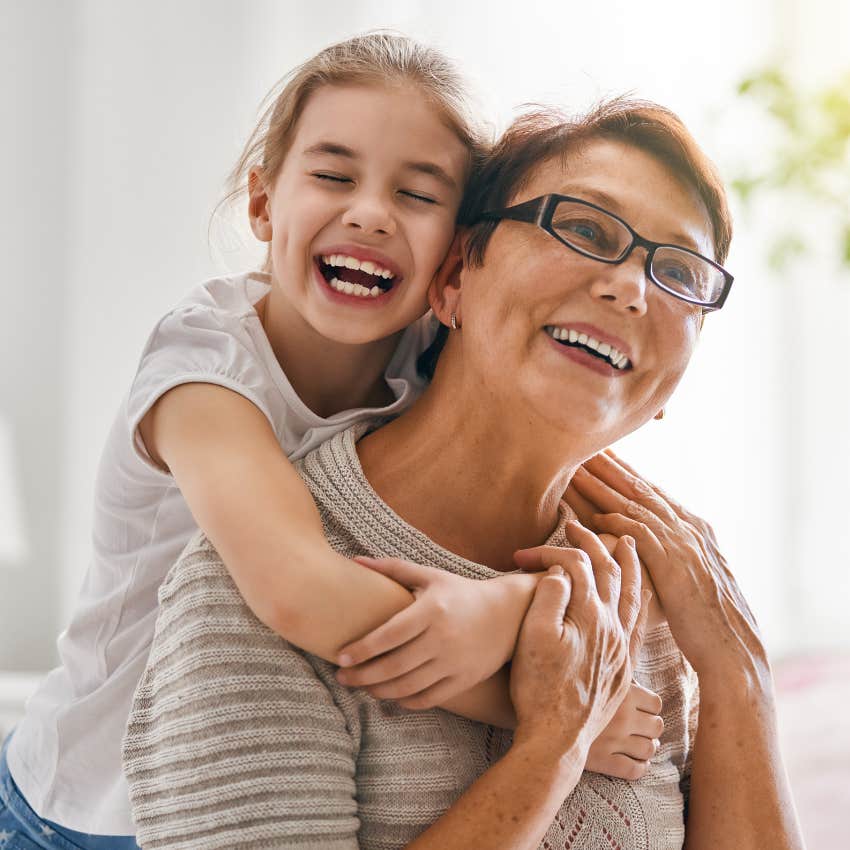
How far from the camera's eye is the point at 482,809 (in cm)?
115


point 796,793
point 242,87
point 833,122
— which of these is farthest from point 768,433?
point 242,87

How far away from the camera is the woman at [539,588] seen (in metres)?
1.17

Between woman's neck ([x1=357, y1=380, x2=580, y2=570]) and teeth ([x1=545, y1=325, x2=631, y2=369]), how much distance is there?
0.42ft

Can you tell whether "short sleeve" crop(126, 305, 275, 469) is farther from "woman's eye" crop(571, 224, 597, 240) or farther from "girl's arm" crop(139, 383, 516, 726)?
"woman's eye" crop(571, 224, 597, 240)

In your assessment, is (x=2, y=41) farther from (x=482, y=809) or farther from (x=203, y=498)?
(x=482, y=809)

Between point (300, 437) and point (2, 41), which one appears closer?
point (300, 437)

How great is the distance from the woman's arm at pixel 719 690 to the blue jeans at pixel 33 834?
848mm

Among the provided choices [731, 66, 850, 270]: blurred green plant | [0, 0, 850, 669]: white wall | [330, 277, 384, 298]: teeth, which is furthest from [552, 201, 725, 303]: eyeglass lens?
[731, 66, 850, 270]: blurred green plant

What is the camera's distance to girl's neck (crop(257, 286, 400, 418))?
160 cm

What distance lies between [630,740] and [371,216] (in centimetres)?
76

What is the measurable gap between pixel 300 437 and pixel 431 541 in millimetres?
317

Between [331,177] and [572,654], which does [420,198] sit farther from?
[572,654]

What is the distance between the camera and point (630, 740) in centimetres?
133

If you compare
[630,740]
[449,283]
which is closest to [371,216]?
[449,283]
